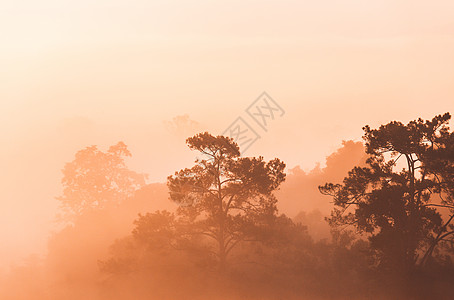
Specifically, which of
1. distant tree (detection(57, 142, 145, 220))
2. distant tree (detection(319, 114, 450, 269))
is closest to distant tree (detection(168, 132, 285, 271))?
distant tree (detection(319, 114, 450, 269))

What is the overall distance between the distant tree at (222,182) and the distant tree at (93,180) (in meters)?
29.9

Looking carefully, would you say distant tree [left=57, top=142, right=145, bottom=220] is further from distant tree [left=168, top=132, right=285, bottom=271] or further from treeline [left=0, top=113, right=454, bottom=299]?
distant tree [left=168, top=132, right=285, bottom=271]

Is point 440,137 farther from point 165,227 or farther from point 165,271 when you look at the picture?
point 165,271

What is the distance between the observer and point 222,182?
128 ft

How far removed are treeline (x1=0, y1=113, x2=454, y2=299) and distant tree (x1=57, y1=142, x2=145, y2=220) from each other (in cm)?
1472

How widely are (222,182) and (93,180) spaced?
32446 millimetres

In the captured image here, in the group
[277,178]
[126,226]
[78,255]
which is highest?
[277,178]

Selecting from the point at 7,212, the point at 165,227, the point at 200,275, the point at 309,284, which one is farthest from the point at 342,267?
the point at 7,212

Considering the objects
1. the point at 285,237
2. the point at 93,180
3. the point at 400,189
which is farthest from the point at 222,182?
the point at 93,180

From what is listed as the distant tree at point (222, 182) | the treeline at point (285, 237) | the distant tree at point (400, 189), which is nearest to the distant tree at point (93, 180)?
the treeline at point (285, 237)

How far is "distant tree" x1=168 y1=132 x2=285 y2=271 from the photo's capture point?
38.6 meters

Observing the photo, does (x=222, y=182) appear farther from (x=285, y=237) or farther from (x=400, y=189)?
(x=400, y=189)

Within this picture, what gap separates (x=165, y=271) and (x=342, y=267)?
14583mm

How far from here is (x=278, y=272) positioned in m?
41.8
